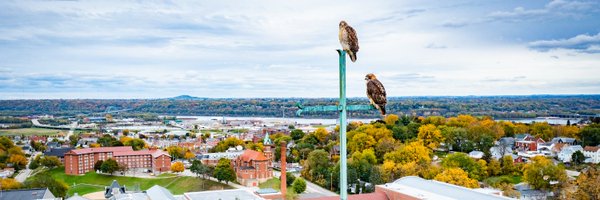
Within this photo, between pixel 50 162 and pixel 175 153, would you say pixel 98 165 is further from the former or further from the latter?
pixel 175 153

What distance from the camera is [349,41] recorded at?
4.41 meters

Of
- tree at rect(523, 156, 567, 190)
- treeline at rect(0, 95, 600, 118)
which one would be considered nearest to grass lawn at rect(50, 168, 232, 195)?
tree at rect(523, 156, 567, 190)

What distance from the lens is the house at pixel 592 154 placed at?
154 ft

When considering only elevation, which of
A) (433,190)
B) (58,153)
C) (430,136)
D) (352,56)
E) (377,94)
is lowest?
(58,153)

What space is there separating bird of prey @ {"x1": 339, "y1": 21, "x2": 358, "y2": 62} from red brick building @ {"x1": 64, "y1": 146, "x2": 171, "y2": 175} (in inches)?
1833

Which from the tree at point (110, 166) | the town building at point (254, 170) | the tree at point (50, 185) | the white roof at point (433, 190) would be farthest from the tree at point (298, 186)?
the tree at point (110, 166)

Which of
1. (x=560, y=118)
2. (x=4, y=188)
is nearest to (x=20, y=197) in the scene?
(x=4, y=188)

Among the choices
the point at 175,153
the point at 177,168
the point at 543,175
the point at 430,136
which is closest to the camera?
the point at 543,175

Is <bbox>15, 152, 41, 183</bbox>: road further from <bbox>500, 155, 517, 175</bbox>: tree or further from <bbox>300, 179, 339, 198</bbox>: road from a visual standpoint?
<bbox>500, 155, 517, 175</bbox>: tree

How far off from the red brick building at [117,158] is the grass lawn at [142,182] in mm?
1154

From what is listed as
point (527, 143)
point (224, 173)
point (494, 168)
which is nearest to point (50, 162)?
point (224, 173)

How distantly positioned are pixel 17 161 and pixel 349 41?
55.6m

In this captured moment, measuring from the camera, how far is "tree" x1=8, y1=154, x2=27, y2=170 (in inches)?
2041

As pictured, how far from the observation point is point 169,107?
191500 mm
